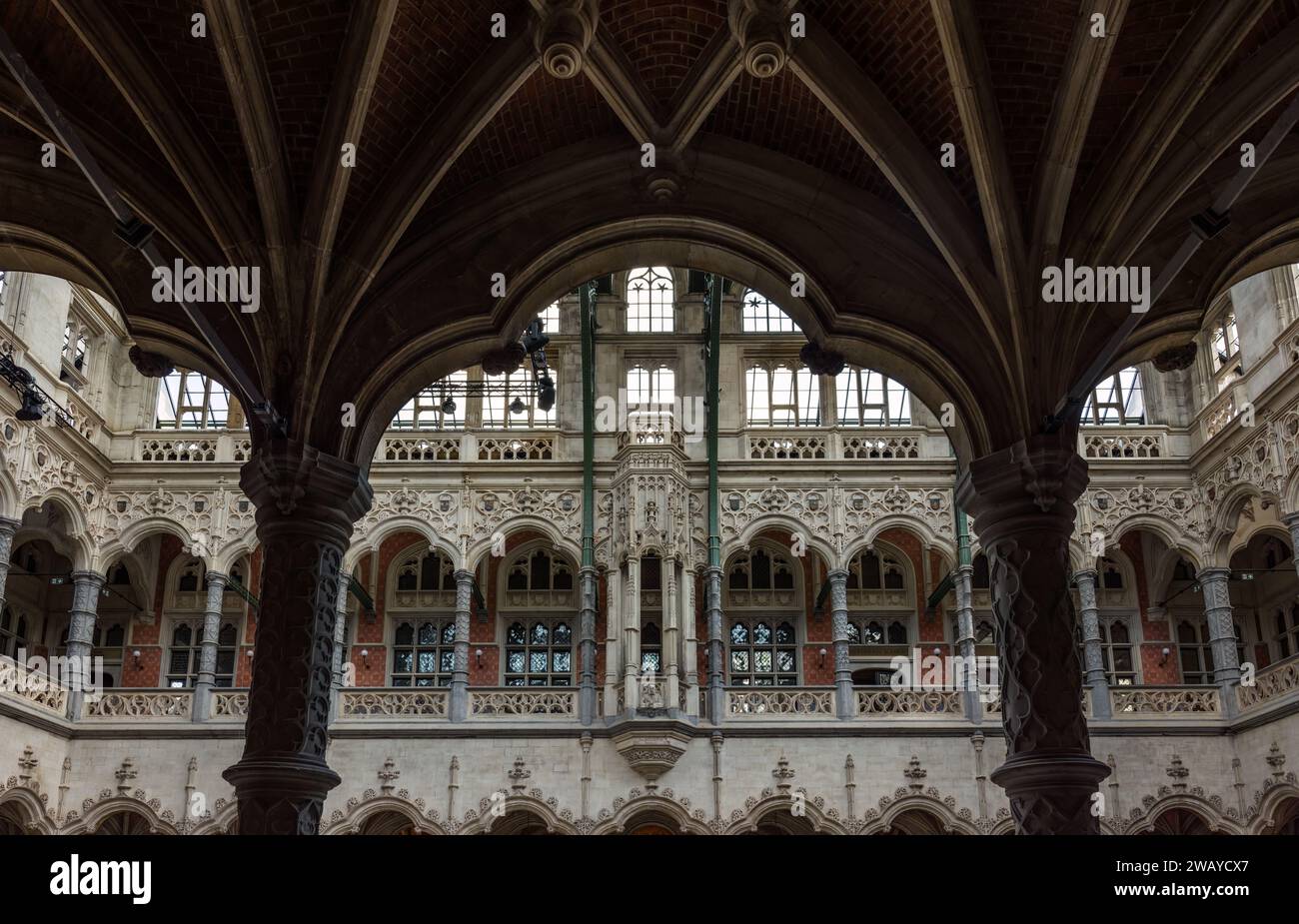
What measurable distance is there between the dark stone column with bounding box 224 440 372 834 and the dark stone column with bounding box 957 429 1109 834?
13.2 feet

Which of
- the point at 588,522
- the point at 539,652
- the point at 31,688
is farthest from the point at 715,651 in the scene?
the point at 31,688

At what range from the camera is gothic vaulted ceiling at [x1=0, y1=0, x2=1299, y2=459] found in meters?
8.05

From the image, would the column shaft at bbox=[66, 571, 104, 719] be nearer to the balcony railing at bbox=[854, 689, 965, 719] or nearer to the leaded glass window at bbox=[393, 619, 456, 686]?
the leaded glass window at bbox=[393, 619, 456, 686]

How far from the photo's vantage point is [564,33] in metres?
7.87

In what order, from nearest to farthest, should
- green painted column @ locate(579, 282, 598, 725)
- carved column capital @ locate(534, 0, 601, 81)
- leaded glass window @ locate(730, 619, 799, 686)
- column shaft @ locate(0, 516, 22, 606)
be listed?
1. carved column capital @ locate(534, 0, 601, 81)
2. column shaft @ locate(0, 516, 22, 606)
3. green painted column @ locate(579, 282, 598, 725)
4. leaded glass window @ locate(730, 619, 799, 686)

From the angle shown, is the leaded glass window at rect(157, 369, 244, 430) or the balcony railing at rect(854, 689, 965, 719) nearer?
the balcony railing at rect(854, 689, 965, 719)

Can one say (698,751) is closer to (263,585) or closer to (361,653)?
(361,653)

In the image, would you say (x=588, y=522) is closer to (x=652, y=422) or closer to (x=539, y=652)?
(x=652, y=422)

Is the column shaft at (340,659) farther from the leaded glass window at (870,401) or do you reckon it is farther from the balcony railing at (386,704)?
the leaded glass window at (870,401)

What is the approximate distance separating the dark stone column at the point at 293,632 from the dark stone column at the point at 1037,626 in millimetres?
4031

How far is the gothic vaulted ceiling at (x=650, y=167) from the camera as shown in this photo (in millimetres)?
8047

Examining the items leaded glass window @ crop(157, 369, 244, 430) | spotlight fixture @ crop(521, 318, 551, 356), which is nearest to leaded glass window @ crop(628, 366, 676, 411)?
spotlight fixture @ crop(521, 318, 551, 356)

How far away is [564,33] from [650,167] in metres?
1.44

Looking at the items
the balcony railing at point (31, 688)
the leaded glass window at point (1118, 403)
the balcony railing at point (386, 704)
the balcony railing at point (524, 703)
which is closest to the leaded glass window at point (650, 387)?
the balcony railing at point (524, 703)
